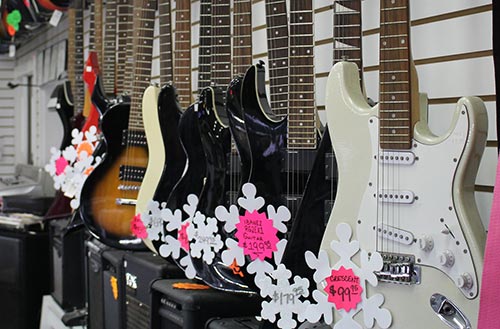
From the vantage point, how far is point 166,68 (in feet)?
8.60

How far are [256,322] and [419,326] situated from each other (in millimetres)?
530

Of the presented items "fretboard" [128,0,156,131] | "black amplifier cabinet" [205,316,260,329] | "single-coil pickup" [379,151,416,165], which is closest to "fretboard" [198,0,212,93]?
"fretboard" [128,0,156,131]

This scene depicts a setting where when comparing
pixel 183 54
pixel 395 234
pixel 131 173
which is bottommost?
pixel 395 234

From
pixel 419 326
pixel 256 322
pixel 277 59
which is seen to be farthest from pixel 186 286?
pixel 419 326

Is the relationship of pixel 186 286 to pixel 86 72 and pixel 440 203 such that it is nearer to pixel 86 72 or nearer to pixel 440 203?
pixel 440 203

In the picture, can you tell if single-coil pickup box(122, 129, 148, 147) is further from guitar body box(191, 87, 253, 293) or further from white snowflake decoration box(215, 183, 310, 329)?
white snowflake decoration box(215, 183, 310, 329)

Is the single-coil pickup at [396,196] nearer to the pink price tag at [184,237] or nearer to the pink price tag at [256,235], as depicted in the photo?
the pink price tag at [256,235]

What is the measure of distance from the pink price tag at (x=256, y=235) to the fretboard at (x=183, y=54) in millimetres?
776

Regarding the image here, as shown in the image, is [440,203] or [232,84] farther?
[232,84]

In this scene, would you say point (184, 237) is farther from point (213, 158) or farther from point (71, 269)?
point (71, 269)

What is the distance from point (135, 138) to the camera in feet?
8.54

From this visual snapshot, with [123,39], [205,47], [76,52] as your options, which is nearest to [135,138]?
[205,47]

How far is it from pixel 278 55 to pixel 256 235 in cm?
46

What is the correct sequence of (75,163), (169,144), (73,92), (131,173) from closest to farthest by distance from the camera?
(169,144) < (131,173) < (75,163) < (73,92)
